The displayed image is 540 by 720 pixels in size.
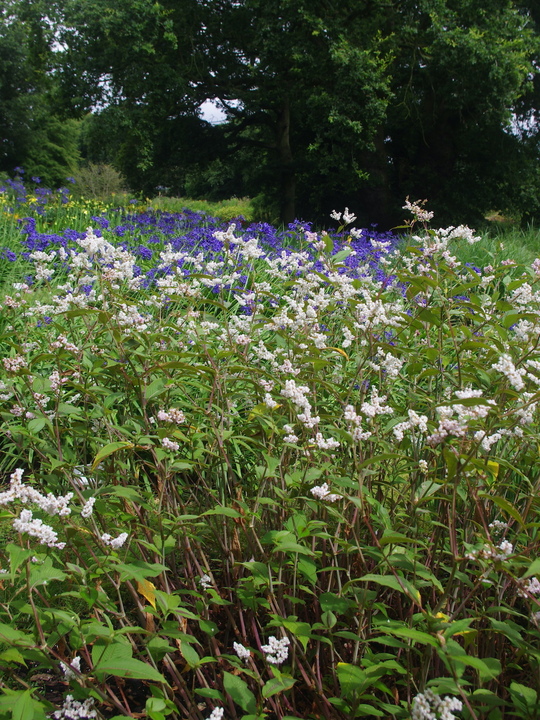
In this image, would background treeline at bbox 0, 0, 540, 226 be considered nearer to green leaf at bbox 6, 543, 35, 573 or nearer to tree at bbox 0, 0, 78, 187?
green leaf at bbox 6, 543, 35, 573

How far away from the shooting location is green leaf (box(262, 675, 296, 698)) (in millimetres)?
1148

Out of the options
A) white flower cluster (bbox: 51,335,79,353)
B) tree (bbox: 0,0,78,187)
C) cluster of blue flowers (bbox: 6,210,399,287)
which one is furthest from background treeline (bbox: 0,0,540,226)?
tree (bbox: 0,0,78,187)

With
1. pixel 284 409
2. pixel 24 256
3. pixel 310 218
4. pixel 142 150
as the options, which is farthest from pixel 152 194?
pixel 284 409

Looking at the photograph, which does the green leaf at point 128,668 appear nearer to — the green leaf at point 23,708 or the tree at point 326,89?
the green leaf at point 23,708

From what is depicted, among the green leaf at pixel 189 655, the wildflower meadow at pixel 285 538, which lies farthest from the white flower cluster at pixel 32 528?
the green leaf at pixel 189 655

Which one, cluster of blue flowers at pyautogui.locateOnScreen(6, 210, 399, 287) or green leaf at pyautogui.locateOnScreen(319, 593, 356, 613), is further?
cluster of blue flowers at pyautogui.locateOnScreen(6, 210, 399, 287)

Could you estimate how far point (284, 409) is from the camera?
74.2 inches

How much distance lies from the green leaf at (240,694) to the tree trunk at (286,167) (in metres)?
15.7

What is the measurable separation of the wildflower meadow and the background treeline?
39.3ft

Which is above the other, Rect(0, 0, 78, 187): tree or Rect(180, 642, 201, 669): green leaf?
Rect(0, 0, 78, 187): tree

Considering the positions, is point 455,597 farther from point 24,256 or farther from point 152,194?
point 152,194

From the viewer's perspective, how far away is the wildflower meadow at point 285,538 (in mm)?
1183

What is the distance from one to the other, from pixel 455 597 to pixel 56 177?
37.7m

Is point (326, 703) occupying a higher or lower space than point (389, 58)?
lower
